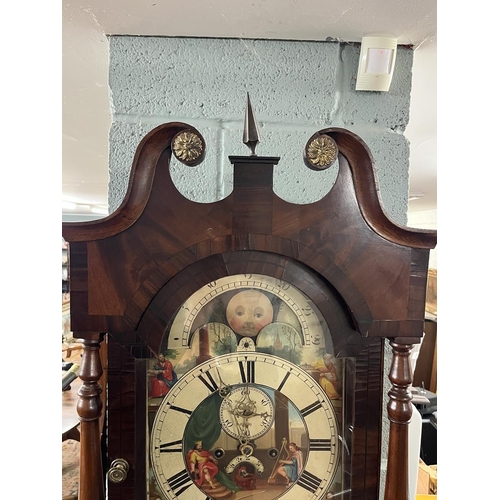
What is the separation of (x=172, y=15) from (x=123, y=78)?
164 millimetres

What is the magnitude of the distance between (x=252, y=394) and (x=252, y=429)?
0.05 m

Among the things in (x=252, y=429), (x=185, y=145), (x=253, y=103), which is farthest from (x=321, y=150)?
(x=252, y=429)

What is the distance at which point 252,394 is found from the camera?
1.92ft

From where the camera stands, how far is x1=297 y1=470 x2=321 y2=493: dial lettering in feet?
1.91

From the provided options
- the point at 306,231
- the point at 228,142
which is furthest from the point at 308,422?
the point at 228,142

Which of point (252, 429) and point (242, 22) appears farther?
point (242, 22)

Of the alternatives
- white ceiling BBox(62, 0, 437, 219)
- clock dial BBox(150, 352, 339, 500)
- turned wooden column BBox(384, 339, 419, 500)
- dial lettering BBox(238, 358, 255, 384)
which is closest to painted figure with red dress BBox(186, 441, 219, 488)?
clock dial BBox(150, 352, 339, 500)

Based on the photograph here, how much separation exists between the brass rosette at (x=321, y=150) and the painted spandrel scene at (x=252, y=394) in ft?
0.60

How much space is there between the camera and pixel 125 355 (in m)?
0.55

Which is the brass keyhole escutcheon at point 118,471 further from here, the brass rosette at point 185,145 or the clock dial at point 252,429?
the brass rosette at point 185,145

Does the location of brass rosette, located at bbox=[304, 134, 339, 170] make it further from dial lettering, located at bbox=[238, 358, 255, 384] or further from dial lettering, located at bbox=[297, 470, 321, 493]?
dial lettering, located at bbox=[297, 470, 321, 493]

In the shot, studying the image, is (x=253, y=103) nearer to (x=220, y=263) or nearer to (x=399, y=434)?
(x=220, y=263)

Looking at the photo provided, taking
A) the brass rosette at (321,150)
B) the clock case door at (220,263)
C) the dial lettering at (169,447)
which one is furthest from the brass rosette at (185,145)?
the dial lettering at (169,447)
